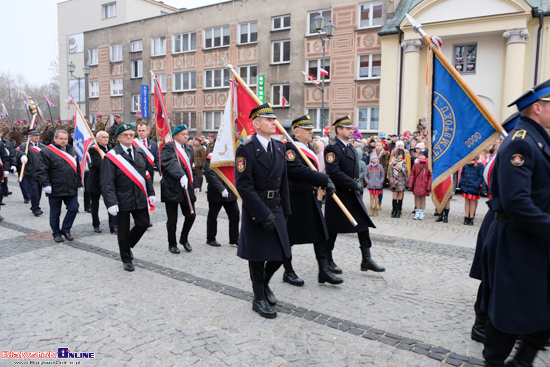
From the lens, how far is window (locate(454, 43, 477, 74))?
66.8 feet

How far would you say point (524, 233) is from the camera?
2.89m

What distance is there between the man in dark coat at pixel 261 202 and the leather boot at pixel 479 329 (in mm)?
1866

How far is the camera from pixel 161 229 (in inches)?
354

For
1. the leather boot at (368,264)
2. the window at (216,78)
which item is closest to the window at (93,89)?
the window at (216,78)

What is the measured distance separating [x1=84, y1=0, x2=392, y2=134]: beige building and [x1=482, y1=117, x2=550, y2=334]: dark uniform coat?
16.0 m

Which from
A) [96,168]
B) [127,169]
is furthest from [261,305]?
[96,168]

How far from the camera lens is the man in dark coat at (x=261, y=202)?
4.29 m

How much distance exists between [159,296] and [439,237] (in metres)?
5.79

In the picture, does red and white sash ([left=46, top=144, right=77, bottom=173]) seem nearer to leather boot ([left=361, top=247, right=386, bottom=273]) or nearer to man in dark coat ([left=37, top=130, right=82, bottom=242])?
A: man in dark coat ([left=37, top=130, right=82, bottom=242])

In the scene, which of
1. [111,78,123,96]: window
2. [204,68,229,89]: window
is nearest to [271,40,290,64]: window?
[204,68,229,89]: window

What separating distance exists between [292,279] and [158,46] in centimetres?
3160

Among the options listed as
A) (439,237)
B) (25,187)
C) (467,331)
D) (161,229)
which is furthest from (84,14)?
(467,331)

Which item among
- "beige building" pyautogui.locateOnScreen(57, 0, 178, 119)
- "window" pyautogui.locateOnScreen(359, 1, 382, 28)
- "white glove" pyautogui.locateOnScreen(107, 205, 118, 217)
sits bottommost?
"white glove" pyautogui.locateOnScreen(107, 205, 118, 217)

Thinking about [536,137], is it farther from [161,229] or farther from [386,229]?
[161,229]
